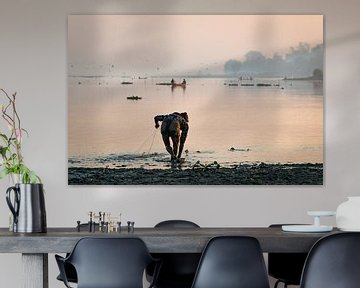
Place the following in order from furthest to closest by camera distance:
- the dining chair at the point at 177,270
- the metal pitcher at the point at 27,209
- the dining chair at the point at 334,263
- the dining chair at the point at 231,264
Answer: the dining chair at the point at 177,270, the metal pitcher at the point at 27,209, the dining chair at the point at 231,264, the dining chair at the point at 334,263

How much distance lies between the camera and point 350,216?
13.7 ft

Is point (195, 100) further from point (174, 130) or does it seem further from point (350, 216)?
point (350, 216)

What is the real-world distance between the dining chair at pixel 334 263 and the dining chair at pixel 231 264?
0.26 m

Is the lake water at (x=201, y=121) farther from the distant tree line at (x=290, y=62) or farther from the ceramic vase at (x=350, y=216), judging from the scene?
the ceramic vase at (x=350, y=216)

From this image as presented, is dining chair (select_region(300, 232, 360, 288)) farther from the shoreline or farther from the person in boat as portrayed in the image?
the person in boat

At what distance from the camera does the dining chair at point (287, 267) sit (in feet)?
16.4

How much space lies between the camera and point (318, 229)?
13.8 feet

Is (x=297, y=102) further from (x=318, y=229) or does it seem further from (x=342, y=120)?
(x=318, y=229)

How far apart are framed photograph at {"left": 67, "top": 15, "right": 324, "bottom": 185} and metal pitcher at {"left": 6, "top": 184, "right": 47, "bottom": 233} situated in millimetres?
2030

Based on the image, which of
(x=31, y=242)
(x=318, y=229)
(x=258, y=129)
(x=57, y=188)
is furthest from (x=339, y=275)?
(x=57, y=188)

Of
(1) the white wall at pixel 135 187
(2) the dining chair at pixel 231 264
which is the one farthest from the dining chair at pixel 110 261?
(1) the white wall at pixel 135 187

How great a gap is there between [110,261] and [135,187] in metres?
2.33

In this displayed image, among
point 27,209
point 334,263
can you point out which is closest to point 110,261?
point 27,209

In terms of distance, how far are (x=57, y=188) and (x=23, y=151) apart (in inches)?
16.0
